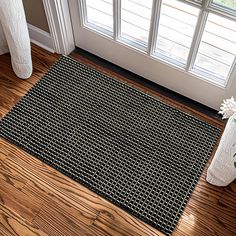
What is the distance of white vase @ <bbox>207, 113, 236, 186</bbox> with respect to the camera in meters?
1.38

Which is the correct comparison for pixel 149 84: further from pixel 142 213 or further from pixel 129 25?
pixel 142 213

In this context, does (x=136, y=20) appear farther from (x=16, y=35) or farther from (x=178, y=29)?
(x=16, y=35)

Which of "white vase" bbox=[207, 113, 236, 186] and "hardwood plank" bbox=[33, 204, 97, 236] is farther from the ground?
"white vase" bbox=[207, 113, 236, 186]

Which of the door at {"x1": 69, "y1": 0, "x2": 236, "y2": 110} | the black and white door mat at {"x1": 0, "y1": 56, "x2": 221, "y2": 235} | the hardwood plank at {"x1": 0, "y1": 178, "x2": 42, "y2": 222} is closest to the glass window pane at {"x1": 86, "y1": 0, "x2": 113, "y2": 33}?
the door at {"x1": 69, "y1": 0, "x2": 236, "y2": 110}

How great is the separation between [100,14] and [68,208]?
92 centimetres

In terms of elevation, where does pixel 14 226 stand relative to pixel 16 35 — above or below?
below

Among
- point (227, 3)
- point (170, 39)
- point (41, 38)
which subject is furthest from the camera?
point (41, 38)

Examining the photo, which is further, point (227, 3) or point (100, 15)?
point (100, 15)

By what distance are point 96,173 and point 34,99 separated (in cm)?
52

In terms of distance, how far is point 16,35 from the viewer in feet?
5.80

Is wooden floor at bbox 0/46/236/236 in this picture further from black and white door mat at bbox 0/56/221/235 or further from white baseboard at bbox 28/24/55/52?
white baseboard at bbox 28/24/55/52

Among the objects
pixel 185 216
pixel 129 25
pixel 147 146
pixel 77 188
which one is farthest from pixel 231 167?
pixel 129 25

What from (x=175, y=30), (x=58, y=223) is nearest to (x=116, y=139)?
(x=58, y=223)

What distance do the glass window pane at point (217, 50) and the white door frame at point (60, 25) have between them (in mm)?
676
